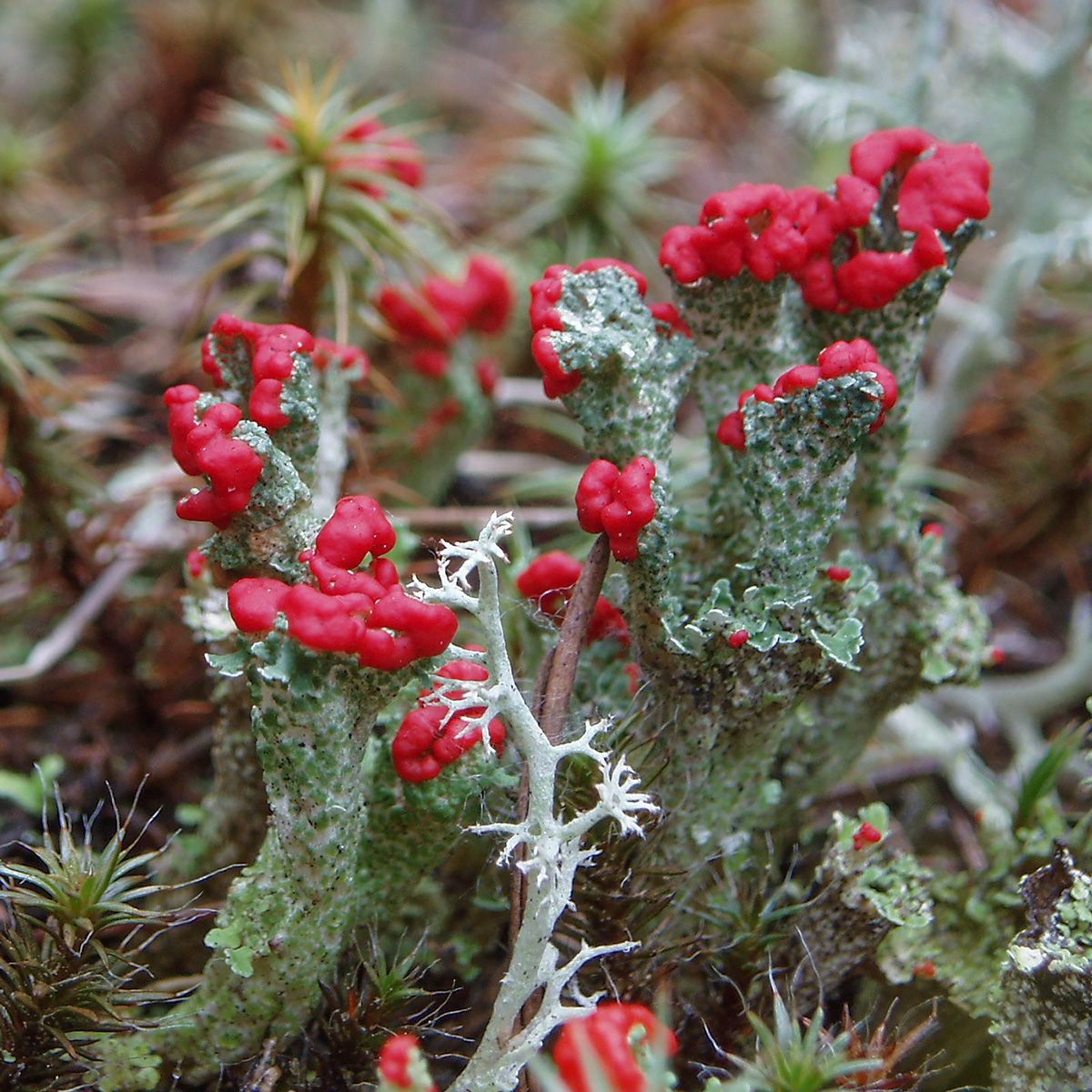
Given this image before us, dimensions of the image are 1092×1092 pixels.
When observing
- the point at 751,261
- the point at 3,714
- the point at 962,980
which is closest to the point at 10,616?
the point at 3,714

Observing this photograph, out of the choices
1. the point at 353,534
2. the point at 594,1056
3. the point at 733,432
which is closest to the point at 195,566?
the point at 353,534

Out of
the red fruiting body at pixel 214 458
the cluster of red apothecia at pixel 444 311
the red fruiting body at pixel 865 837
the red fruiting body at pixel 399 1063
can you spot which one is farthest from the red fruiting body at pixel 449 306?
the red fruiting body at pixel 399 1063

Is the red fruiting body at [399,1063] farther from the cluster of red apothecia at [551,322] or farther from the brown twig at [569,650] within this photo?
the cluster of red apothecia at [551,322]

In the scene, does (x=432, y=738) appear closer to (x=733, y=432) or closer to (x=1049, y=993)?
(x=733, y=432)

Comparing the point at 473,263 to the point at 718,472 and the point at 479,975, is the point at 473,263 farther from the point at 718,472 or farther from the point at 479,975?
the point at 479,975

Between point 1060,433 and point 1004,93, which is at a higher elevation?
point 1004,93
